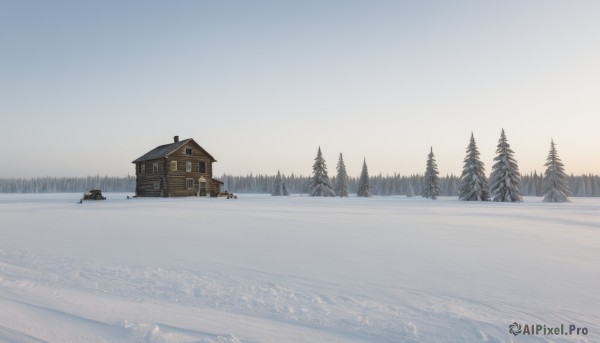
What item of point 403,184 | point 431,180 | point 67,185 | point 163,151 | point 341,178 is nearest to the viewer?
point 163,151

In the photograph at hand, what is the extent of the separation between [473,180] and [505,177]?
407 centimetres

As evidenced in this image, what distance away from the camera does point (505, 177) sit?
151 feet

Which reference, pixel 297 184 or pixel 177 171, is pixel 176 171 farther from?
pixel 297 184

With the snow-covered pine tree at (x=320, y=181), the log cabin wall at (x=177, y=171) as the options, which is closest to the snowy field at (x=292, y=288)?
the log cabin wall at (x=177, y=171)

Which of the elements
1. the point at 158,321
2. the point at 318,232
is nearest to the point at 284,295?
the point at 158,321

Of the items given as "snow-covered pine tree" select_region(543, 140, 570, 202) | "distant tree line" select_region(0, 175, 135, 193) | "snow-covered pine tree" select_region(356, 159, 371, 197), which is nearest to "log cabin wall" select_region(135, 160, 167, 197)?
"snow-covered pine tree" select_region(356, 159, 371, 197)

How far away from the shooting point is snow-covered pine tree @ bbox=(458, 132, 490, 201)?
48281mm

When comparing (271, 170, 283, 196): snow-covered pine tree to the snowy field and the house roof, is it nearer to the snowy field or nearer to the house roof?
the house roof

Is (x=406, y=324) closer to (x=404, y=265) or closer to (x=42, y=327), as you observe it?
(x=404, y=265)

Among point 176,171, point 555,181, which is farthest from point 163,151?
point 555,181

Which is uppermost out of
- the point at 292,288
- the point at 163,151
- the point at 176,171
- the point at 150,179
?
the point at 163,151

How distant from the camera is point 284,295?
18.8 ft

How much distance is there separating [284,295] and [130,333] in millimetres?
2347

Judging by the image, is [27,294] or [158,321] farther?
[27,294]
